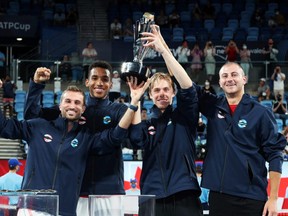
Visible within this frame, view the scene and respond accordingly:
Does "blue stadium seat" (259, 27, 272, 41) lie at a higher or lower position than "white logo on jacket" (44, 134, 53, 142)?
higher

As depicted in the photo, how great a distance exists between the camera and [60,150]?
16.6 ft

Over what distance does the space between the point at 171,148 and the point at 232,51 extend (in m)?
14.6

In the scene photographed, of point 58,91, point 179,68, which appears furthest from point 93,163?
point 58,91

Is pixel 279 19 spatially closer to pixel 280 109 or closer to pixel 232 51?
pixel 232 51

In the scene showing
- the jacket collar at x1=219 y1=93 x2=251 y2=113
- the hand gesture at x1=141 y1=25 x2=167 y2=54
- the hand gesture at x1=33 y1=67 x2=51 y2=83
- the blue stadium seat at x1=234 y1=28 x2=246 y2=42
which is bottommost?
the jacket collar at x1=219 y1=93 x2=251 y2=113

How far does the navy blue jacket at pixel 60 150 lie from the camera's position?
501 centimetres

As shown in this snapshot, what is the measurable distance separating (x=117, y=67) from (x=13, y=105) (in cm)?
280

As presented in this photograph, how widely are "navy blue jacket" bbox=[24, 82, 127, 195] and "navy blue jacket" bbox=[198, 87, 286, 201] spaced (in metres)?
0.82

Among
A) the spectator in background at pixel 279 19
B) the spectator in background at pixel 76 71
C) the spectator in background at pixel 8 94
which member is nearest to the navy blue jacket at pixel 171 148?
the spectator in background at pixel 76 71

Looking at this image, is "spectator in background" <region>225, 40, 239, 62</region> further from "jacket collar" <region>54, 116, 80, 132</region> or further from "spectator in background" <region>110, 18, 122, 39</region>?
"jacket collar" <region>54, 116, 80, 132</region>

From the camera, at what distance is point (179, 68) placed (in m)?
4.85

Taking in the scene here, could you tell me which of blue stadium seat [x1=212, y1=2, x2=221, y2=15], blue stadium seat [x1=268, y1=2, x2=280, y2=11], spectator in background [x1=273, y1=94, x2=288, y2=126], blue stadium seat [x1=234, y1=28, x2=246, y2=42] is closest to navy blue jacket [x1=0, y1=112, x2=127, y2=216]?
spectator in background [x1=273, y1=94, x2=288, y2=126]

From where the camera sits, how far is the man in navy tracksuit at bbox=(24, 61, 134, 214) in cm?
536

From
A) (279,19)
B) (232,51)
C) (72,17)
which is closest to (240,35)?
(279,19)
